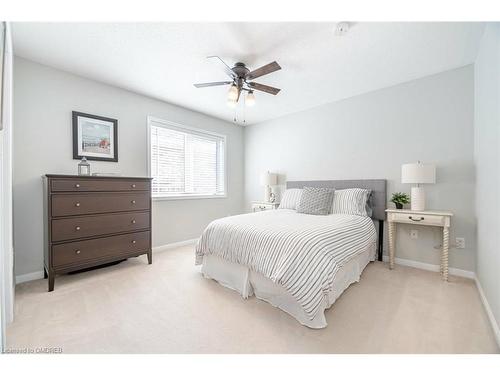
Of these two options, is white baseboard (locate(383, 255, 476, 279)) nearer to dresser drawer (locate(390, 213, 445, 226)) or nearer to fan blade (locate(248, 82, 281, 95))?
dresser drawer (locate(390, 213, 445, 226))

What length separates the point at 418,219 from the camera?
2.45 meters

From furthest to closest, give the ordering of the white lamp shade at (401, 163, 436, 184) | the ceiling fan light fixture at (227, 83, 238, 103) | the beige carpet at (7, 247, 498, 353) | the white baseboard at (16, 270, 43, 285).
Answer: the white lamp shade at (401, 163, 436, 184)
the white baseboard at (16, 270, 43, 285)
the ceiling fan light fixture at (227, 83, 238, 103)
the beige carpet at (7, 247, 498, 353)

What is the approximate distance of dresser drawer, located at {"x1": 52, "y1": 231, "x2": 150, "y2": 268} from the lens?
2146mm

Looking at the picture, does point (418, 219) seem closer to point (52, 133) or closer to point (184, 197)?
point (184, 197)

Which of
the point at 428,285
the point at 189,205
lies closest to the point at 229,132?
the point at 189,205

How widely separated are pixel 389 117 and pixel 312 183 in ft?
4.68

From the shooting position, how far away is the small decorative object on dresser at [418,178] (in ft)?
7.84

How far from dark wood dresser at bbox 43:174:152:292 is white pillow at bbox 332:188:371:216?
2579mm

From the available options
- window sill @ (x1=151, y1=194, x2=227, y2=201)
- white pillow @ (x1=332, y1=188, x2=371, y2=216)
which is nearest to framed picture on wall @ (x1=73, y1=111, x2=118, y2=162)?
window sill @ (x1=151, y1=194, x2=227, y2=201)

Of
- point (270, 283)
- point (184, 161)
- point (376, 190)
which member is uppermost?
point (184, 161)

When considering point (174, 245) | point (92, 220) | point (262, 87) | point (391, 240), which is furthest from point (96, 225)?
point (391, 240)

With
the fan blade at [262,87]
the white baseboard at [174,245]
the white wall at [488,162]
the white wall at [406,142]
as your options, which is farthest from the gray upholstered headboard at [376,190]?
the white baseboard at [174,245]

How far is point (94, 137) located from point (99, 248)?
4.68ft

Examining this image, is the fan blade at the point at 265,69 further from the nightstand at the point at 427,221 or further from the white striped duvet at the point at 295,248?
the nightstand at the point at 427,221
